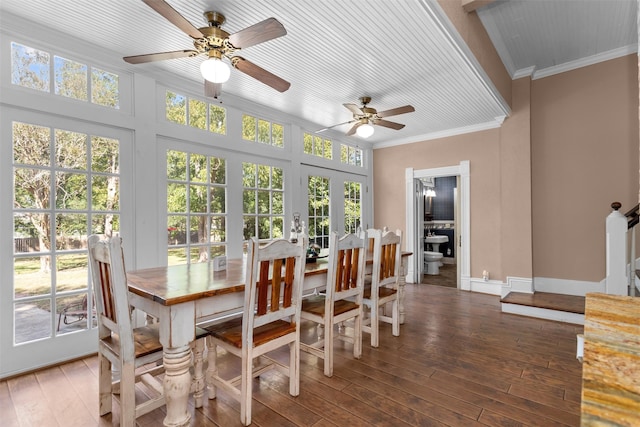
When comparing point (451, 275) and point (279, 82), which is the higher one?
point (279, 82)

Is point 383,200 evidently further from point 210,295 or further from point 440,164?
point 210,295

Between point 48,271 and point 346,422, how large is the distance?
2575mm

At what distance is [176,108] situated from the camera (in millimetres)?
3336

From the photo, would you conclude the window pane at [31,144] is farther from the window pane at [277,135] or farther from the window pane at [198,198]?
the window pane at [277,135]

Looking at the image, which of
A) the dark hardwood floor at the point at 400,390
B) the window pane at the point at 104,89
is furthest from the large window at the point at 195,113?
Answer: the dark hardwood floor at the point at 400,390

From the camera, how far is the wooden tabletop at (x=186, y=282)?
160 cm

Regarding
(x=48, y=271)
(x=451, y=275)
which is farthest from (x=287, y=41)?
(x=451, y=275)

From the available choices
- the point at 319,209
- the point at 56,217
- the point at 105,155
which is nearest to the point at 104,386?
the point at 56,217

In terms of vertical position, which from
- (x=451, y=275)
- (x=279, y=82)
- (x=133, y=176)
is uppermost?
(x=279, y=82)

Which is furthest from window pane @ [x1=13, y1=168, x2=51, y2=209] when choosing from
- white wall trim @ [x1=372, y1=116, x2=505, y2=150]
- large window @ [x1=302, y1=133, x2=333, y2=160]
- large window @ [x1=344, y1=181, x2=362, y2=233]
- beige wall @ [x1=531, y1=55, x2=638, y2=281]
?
beige wall @ [x1=531, y1=55, x2=638, y2=281]

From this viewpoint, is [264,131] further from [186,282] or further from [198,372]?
[198,372]

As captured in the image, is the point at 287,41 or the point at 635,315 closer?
the point at 635,315

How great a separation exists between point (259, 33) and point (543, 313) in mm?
4104

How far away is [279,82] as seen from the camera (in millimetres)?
2527
